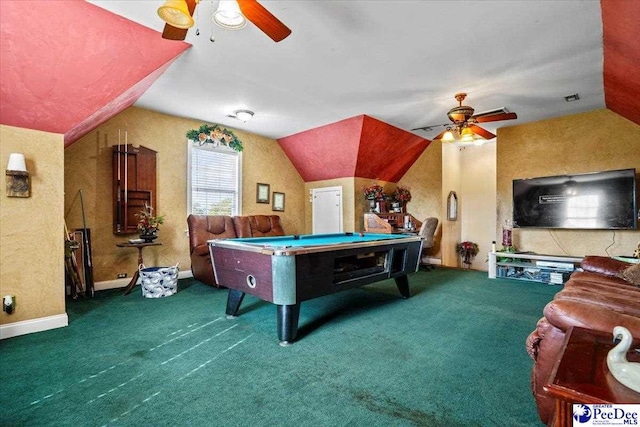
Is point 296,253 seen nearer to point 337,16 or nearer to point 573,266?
point 337,16

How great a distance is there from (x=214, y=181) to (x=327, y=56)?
127 inches

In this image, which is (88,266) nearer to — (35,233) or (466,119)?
(35,233)

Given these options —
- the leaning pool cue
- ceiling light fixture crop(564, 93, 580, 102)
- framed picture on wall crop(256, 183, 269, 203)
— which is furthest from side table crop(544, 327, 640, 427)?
framed picture on wall crop(256, 183, 269, 203)

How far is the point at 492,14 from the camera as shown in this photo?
2.45 metres

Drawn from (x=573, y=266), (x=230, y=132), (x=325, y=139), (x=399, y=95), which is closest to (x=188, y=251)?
(x=230, y=132)

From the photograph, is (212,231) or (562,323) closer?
(562,323)

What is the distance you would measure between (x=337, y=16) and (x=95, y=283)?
450 centimetres

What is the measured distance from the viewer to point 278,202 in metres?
6.43

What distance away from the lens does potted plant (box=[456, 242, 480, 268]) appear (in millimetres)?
7031

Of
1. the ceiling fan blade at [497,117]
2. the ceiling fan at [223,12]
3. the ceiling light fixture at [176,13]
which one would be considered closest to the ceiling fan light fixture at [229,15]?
the ceiling fan at [223,12]

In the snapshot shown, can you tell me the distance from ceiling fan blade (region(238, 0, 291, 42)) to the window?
11.9ft

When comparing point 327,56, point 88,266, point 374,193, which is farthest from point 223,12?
point 374,193

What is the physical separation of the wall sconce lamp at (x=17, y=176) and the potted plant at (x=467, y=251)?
24.8 feet

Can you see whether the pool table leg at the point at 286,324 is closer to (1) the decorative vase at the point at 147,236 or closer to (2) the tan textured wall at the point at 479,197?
(1) the decorative vase at the point at 147,236
